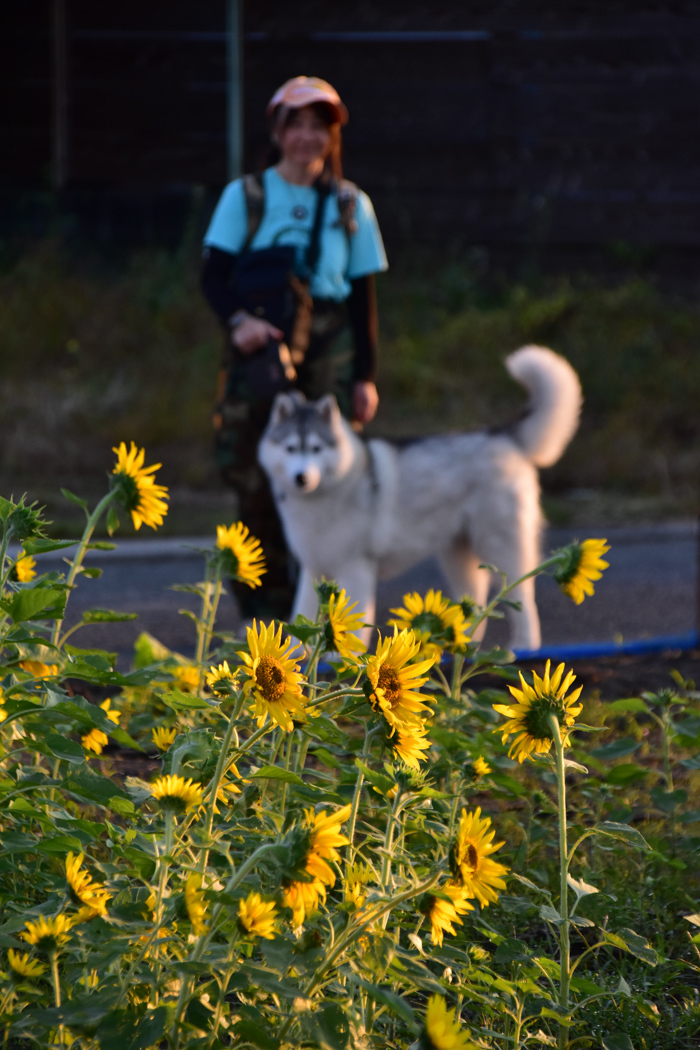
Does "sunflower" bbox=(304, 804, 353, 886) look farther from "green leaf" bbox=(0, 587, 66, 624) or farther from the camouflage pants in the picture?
the camouflage pants

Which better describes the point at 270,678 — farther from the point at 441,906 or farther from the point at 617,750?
the point at 617,750

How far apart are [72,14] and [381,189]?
10.0 ft

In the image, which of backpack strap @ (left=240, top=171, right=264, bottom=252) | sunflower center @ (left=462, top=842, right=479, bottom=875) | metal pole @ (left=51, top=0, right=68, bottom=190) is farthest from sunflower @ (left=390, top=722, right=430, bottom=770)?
metal pole @ (left=51, top=0, right=68, bottom=190)

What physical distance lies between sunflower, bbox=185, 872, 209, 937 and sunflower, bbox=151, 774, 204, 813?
0.08 metres

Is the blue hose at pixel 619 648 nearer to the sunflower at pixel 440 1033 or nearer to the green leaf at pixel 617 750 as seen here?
the green leaf at pixel 617 750

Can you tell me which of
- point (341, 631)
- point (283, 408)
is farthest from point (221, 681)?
point (283, 408)

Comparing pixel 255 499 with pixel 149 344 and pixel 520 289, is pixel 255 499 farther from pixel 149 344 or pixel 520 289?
pixel 520 289

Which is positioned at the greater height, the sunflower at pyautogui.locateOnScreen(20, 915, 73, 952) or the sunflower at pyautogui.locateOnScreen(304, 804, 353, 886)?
the sunflower at pyautogui.locateOnScreen(304, 804, 353, 886)

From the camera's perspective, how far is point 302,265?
14.0ft

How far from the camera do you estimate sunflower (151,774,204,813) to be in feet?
4.15

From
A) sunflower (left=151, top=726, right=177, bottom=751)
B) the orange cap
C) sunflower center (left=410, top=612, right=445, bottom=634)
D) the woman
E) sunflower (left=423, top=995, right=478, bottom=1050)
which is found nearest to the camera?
sunflower (left=423, top=995, right=478, bottom=1050)

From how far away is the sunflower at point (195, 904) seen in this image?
119 cm

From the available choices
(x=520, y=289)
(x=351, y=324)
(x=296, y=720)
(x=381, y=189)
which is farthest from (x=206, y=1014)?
(x=381, y=189)

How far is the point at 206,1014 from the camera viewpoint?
4.02ft
